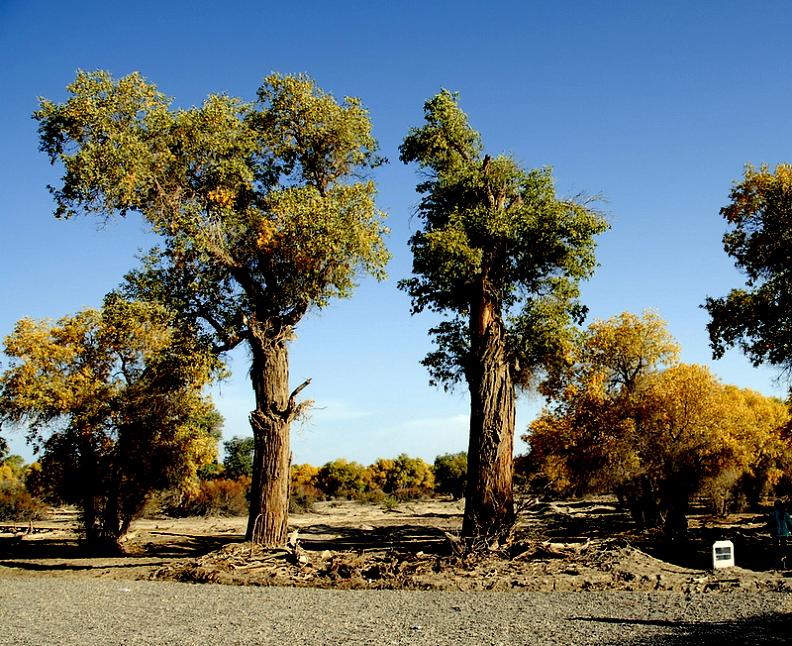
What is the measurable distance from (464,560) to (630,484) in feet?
51.4

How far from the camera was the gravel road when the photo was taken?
7.98 meters

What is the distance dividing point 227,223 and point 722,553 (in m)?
13.6

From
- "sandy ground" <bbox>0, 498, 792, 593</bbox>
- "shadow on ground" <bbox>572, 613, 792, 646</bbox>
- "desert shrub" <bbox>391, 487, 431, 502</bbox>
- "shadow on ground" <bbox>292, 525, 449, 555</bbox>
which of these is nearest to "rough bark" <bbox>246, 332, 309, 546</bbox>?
"sandy ground" <bbox>0, 498, 792, 593</bbox>

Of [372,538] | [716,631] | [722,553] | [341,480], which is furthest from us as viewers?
[341,480]

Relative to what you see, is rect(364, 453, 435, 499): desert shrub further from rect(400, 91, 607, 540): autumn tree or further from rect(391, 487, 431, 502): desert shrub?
rect(400, 91, 607, 540): autumn tree

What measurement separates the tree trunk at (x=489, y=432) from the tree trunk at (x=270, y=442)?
14.4ft

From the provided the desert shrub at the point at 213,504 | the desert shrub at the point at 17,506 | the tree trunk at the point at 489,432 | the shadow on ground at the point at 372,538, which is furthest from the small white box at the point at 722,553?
the desert shrub at the point at 213,504

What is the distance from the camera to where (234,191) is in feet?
60.9

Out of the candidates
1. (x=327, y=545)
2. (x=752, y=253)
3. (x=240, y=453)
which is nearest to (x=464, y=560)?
(x=327, y=545)

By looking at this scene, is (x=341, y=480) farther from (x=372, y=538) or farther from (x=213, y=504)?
(x=372, y=538)

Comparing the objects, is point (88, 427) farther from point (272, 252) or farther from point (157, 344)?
point (272, 252)

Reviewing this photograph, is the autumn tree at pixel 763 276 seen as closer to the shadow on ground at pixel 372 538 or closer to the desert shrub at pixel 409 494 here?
the shadow on ground at pixel 372 538

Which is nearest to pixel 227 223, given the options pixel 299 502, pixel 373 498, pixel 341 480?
pixel 299 502

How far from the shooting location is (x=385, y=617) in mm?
9461
